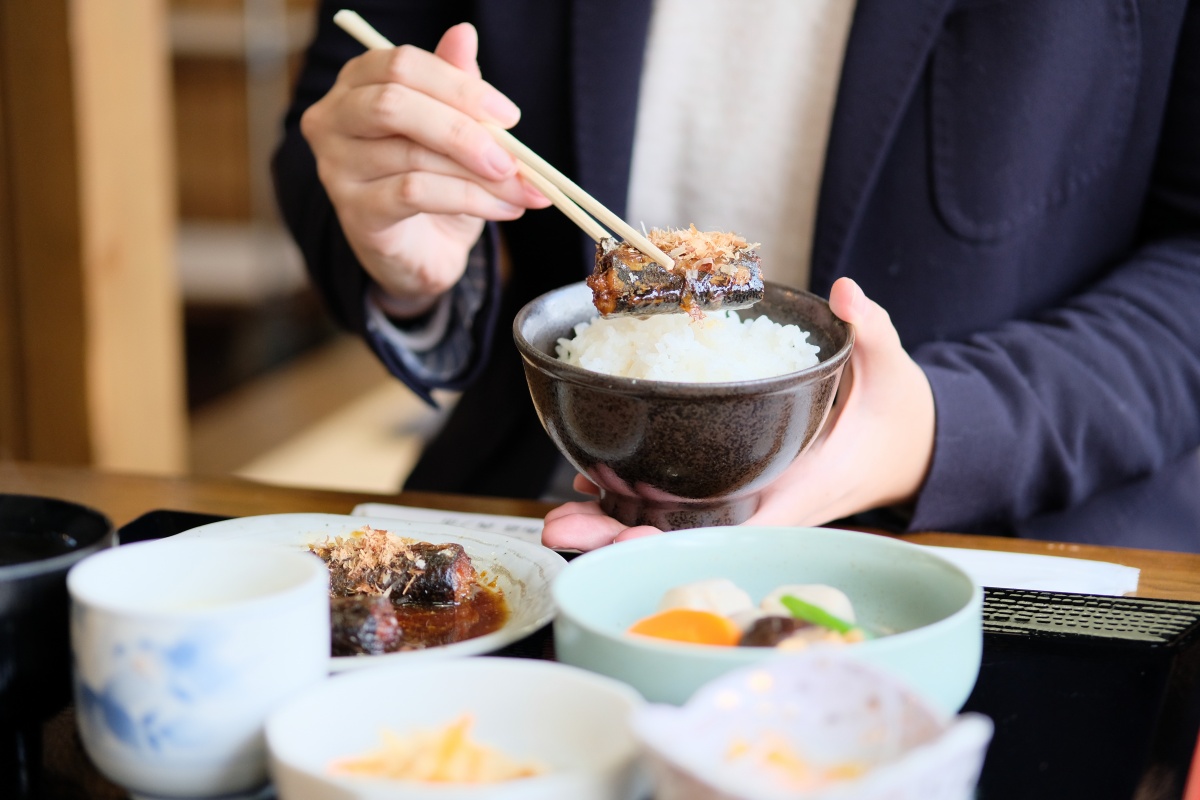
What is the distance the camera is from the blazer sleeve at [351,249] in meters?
1.83

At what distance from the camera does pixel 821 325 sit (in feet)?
3.93

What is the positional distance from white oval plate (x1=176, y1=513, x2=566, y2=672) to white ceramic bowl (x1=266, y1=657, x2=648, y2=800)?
0.12m

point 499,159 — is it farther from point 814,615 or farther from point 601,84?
point 814,615

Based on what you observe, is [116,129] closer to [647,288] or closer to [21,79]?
[21,79]

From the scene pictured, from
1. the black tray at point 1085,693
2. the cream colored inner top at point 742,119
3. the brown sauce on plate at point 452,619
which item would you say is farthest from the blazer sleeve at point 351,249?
the black tray at point 1085,693

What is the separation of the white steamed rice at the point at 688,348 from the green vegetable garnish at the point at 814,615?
1.06 feet

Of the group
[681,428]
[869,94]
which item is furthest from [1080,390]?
[681,428]

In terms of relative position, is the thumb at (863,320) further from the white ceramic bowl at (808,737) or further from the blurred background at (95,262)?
the blurred background at (95,262)

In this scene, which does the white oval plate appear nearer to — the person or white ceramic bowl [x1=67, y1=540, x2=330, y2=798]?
white ceramic bowl [x1=67, y1=540, x2=330, y2=798]

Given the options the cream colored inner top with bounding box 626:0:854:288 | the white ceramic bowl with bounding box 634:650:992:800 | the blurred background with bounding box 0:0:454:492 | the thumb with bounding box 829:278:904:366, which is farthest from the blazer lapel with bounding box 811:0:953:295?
the blurred background with bounding box 0:0:454:492

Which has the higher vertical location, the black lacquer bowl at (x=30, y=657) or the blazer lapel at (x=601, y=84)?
the blazer lapel at (x=601, y=84)

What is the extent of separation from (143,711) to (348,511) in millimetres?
726

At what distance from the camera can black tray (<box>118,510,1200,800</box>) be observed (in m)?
0.79

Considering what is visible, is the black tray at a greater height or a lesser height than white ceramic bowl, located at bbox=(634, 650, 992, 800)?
lesser
